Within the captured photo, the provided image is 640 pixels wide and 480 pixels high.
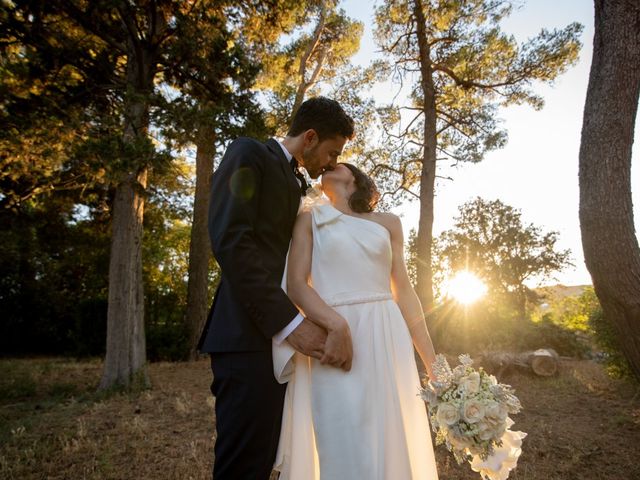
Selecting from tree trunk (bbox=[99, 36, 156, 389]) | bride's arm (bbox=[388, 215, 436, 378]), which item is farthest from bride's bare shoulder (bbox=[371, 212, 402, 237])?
tree trunk (bbox=[99, 36, 156, 389])

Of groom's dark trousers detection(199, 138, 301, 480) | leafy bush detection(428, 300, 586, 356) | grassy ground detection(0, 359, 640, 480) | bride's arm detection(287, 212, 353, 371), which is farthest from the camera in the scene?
leafy bush detection(428, 300, 586, 356)

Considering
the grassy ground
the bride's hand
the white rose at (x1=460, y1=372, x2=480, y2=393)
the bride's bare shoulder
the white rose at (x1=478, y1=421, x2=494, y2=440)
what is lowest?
the grassy ground

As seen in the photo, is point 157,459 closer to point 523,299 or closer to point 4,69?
point 4,69

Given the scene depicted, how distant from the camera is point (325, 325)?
1.69m

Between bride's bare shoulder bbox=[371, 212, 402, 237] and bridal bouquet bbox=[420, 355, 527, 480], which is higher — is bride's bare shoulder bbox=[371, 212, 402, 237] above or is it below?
above

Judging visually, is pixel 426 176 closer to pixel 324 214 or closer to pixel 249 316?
pixel 324 214

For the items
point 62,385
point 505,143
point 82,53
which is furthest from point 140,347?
point 505,143

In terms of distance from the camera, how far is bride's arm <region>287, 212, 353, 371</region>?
1.67 metres

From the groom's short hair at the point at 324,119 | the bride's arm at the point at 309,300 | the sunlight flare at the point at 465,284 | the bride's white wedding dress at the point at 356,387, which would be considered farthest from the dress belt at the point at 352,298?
the sunlight flare at the point at 465,284

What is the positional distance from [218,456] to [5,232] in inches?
542

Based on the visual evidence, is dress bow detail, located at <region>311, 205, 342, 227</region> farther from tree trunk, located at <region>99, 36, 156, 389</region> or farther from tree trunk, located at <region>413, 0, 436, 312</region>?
tree trunk, located at <region>413, 0, 436, 312</region>

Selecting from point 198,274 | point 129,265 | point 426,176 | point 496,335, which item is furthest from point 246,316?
point 496,335

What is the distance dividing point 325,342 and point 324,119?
1107 mm

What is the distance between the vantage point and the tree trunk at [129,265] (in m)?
6.34
